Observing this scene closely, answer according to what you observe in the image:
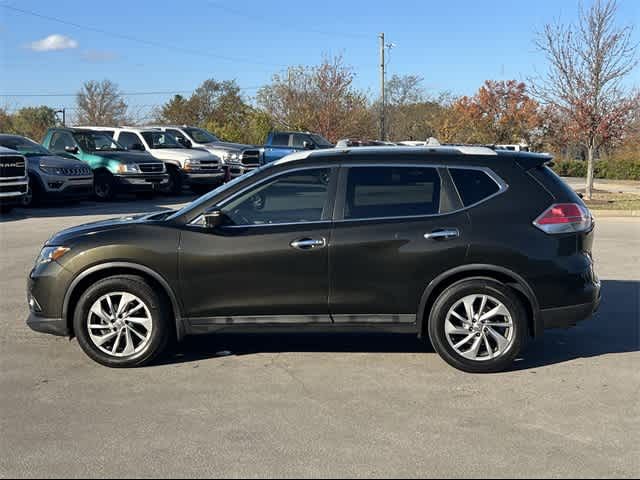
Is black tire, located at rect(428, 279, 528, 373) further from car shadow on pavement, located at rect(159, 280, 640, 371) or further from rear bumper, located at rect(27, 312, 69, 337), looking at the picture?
rear bumper, located at rect(27, 312, 69, 337)

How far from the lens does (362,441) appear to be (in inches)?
173

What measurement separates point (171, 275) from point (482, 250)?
2.40 meters

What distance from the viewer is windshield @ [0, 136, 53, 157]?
19.0 meters

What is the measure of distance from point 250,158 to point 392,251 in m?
19.5

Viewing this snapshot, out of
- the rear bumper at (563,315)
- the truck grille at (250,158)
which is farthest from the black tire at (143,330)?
the truck grille at (250,158)

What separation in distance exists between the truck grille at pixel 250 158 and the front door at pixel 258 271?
18.8 meters

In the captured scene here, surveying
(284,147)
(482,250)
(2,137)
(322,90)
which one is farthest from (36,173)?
(322,90)

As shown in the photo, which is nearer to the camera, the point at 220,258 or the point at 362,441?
the point at 362,441

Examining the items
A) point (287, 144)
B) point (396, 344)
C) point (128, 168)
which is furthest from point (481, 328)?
point (287, 144)

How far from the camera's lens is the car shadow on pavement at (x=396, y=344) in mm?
6234

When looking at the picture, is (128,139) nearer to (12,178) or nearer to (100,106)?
(12,178)

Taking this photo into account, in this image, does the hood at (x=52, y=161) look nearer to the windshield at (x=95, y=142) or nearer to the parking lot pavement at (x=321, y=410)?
the windshield at (x=95, y=142)

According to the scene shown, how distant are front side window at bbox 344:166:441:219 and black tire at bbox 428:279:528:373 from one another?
0.66 meters

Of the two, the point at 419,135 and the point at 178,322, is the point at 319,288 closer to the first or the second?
the point at 178,322
